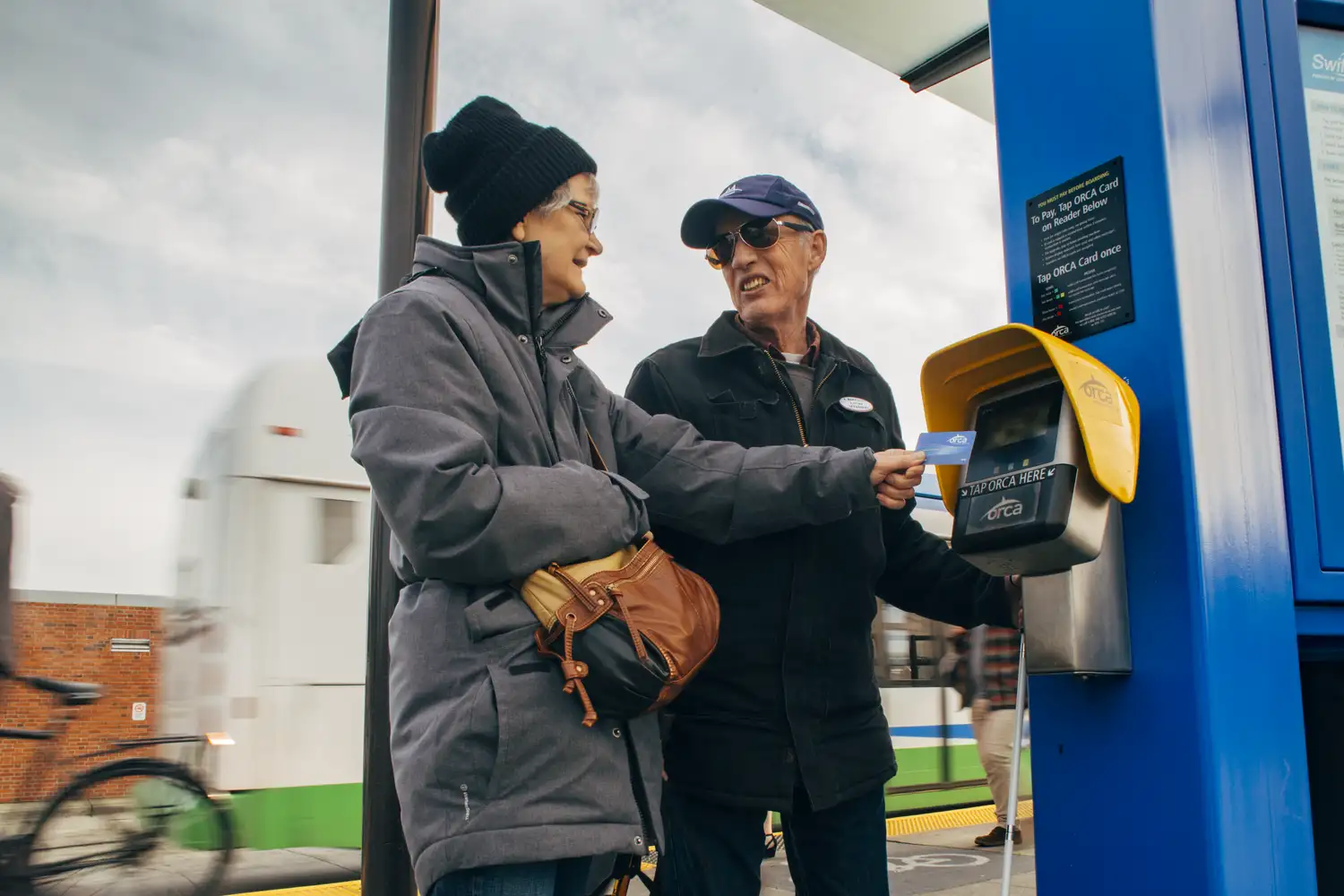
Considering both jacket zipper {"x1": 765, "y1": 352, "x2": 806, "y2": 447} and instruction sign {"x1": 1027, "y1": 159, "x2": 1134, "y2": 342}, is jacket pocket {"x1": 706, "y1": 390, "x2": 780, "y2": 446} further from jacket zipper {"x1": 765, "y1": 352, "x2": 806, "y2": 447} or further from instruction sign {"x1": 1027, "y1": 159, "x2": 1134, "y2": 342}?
instruction sign {"x1": 1027, "y1": 159, "x2": 1134, "y2": 342}

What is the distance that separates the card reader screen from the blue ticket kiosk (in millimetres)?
163

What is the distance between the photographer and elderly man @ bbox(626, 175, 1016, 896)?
2.07 meters

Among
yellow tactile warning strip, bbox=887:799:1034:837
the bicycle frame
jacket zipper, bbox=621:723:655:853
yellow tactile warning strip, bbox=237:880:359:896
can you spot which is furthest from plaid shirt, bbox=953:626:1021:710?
jacket zipper, bbox=621:723:655:853

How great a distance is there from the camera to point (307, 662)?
6363 mm

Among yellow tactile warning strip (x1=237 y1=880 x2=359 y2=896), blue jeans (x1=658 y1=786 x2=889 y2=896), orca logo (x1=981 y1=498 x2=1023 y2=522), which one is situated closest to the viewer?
orca logo (x1=981 y1=498 x2=1023 y2=522)

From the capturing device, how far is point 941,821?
883cm

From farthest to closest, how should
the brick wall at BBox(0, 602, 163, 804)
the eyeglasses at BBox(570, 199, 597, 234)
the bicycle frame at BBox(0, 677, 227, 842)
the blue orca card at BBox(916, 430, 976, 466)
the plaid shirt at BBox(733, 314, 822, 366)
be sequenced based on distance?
the brick wall at BBox(0, 602, 163, 804) < the bicycle frame at BBox(0, 677, 227, 842) < the plaid shirt at BBox(733, 314, 822, 366) < the eyeglasses at BBox(570, 199, 597, 234) < the blue orca card at BBox(916, 430, 976, 466)

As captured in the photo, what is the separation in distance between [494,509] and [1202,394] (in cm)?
98

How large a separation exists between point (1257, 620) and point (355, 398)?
1.30 metres

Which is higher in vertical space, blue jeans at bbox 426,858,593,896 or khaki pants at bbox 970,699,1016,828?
blue jeans at bbox 426,858,593,896

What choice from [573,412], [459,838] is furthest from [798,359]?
[459,838]

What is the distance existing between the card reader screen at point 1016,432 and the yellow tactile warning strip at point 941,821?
7114 millimetres

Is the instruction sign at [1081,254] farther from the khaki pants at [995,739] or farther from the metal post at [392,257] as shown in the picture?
the khaki pants at [995,739]

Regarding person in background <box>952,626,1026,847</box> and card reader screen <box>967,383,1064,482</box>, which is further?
person in background <box>952,626,1026,847</box>
